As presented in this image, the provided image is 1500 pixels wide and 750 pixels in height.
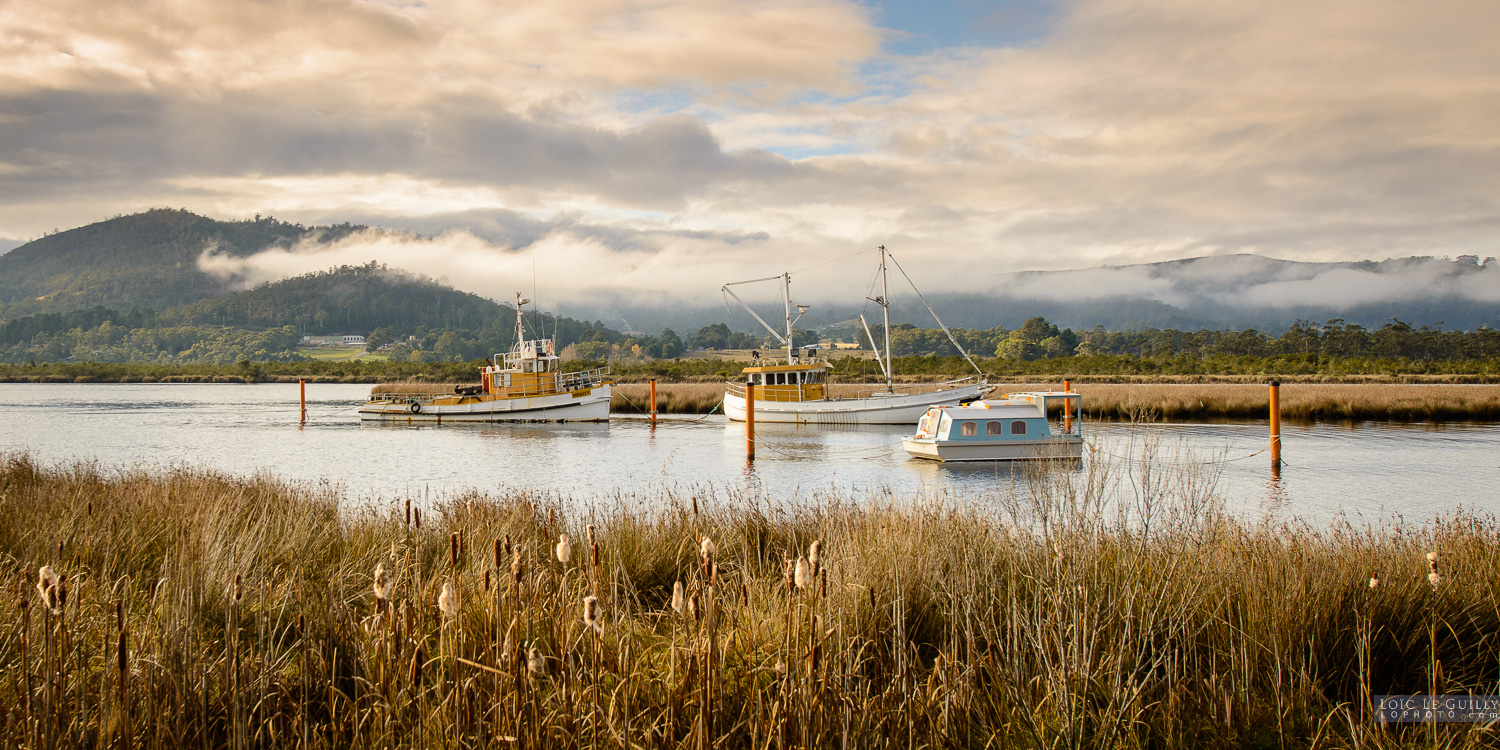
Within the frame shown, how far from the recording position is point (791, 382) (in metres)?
44.0

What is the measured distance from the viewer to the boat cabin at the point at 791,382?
1709 inches

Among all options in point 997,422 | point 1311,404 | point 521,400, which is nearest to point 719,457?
point 997,422

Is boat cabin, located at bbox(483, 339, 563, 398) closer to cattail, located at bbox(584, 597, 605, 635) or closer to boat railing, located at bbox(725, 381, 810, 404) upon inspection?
boat railing, located at bbox(725, 381, 810, 404)

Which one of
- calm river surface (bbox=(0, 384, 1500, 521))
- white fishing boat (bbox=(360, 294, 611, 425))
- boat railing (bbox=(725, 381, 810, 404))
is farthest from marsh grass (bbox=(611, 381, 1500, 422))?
white fishing boat (bbox=(360, 294, 611, 425))

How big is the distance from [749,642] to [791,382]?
3958 cm

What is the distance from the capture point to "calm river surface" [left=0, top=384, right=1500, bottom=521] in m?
17.9

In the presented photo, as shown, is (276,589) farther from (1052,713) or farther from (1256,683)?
(1256,683)

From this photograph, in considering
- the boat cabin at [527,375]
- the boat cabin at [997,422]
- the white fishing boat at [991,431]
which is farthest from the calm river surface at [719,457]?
the boat cabin at [527,375]

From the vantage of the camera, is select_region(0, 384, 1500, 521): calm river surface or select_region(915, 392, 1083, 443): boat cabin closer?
select_region(0, 384, 1500, 521): calm river surface

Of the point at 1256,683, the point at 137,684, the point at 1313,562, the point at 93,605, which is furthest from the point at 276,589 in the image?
the point at 1313,562

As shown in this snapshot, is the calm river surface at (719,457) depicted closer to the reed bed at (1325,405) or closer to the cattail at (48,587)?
the reed bed at (1325,405)

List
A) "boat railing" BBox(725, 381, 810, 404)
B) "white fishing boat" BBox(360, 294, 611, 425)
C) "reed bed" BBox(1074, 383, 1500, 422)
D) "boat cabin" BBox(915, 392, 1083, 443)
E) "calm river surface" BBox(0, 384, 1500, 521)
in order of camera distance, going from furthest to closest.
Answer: "white fishing boat" BBox(360, 294, 611, 425) → "boat railing" BBox(725, 381, 810, 404) → "reed bed" BBox(1074, 383, 1500, 422) → "boat cabin" BBox(915, 392, 1083, 443) → "calm river surface" BBox(0, 384, 1500, 521)

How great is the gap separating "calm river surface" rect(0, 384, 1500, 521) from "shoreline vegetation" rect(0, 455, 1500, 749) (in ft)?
13.6

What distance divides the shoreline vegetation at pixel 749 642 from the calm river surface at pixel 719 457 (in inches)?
163
